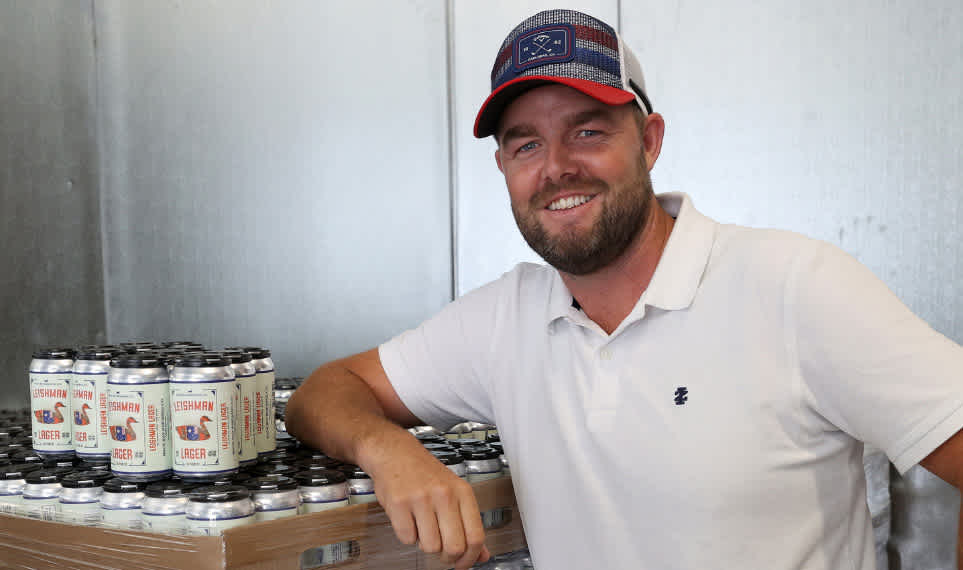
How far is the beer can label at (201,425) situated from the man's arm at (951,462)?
1.07m

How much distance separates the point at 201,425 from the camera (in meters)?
1.43

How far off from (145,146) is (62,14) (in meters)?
0.53

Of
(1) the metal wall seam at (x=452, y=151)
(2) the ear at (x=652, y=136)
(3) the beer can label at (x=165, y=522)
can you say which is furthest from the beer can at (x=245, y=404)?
(1) the metal wall seam at (x=452, y=151)

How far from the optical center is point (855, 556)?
4.53ft

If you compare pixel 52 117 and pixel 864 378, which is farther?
pixel 52 117

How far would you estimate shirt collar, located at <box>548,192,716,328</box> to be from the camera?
4.61 ft

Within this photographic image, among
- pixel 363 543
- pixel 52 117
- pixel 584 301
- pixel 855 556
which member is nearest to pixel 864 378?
pixel 855 556

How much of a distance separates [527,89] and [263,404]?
29.8 inches

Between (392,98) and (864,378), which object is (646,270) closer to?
(864,378)

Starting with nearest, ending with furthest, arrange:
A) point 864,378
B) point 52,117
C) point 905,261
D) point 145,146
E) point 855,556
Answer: point 864,378
point 855,556
point 905,261
point 52,117
point 145,146

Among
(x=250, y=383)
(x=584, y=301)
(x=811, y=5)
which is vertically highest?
(x=811, y=5)

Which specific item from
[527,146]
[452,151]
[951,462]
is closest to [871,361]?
[951,462]

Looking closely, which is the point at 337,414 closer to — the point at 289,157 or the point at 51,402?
the point at 51,402

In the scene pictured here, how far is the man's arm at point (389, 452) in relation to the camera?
1305mm
